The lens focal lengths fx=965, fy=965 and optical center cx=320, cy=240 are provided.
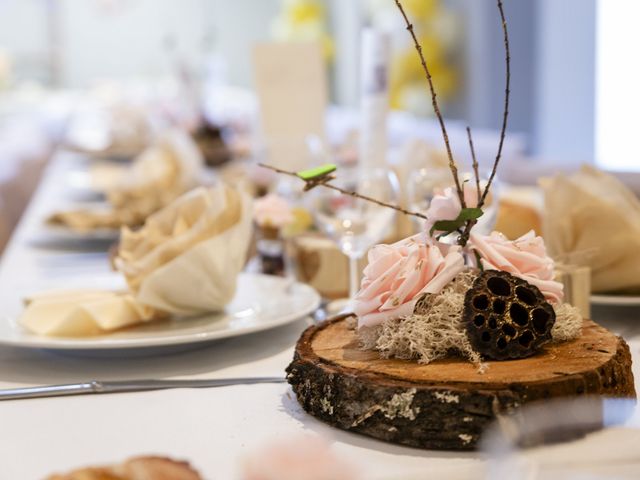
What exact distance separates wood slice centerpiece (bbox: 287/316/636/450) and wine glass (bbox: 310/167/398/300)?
40cm

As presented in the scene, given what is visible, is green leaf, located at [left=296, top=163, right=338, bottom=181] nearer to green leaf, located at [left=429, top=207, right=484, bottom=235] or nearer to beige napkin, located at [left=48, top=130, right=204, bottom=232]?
green leaf, located at [left=429, top=207, right=484, bottom=235]

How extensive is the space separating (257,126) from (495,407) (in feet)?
6.27

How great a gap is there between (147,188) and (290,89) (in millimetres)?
512

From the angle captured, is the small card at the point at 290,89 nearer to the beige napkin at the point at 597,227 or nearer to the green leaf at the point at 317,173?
the beige napkin at the point at 597,227

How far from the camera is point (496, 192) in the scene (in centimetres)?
A: 111

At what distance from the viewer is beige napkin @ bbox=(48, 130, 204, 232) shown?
1926 mm

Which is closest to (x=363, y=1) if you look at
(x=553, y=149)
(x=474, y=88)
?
(x=474, y=88)

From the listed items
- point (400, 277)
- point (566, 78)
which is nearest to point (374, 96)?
point (400, 277)

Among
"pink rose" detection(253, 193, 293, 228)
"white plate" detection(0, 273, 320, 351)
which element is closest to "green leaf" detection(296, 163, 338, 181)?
"white plate" detection(0, 273, 320, 351)

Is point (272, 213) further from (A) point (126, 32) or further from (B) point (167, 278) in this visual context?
(A) point (126, 32)

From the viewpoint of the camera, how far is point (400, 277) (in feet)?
2.65

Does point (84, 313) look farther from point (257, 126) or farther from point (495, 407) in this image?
point (257, 126)


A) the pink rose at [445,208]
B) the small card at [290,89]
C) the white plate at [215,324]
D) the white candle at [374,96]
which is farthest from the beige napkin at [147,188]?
the pink rose at [445,208]

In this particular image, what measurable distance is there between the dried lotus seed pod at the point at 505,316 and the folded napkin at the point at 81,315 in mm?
445
